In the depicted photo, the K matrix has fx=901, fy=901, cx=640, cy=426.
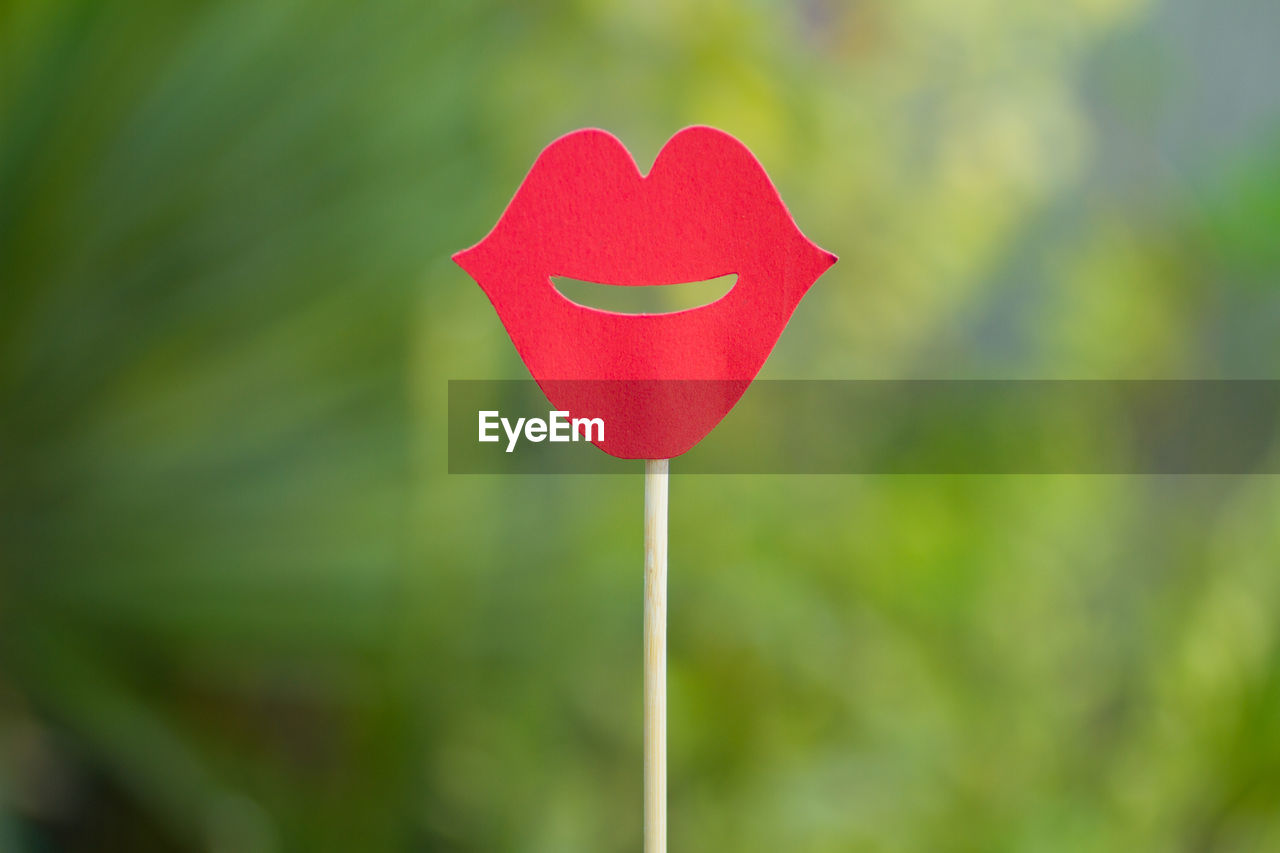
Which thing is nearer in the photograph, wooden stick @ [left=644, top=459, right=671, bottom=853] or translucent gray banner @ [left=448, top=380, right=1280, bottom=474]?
wooden stick @ [left=644, top=459, right=671, bottom=853]

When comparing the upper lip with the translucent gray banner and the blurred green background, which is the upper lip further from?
the translucent gray banner

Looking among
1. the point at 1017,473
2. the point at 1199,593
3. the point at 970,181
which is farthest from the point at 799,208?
the point at 1199,593

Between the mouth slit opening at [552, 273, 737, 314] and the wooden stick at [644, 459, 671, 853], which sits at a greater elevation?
the mouth slit opening at [552, 273, 737, 314]

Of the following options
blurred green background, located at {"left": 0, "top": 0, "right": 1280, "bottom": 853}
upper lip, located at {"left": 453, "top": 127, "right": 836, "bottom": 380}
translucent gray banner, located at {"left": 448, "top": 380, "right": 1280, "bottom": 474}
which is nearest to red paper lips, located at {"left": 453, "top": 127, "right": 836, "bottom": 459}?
upper lip, located at {"left": 453, "top": 127, "right": 836, "bottom": 380}

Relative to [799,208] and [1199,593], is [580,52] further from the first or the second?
[1199,593]

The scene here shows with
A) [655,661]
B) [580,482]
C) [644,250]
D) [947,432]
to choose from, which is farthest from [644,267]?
[947,432]

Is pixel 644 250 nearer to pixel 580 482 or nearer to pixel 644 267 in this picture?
pixel 644 267

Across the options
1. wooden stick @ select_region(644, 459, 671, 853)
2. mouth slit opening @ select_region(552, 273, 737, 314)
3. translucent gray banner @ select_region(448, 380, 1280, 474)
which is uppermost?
mouth slit opening @ select_region(552, 273, 737, 314)
